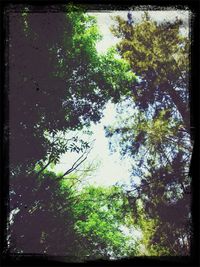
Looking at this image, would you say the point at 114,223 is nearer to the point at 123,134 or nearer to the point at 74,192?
the point at 74,192

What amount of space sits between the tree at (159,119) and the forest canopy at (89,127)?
20 mm

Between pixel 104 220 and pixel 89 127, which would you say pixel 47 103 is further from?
pixel 104 220

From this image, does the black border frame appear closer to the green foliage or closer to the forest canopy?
the forest canopy

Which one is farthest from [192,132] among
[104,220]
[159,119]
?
[104,220]

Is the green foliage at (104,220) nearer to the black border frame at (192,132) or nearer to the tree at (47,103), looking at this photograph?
the tree at (47,103)

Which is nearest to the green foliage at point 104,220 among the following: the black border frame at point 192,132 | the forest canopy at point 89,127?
the forest canopy at point 89,127

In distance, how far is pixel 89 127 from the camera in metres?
6.86

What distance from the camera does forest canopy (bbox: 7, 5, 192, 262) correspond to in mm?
5766

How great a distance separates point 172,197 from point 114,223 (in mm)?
1749

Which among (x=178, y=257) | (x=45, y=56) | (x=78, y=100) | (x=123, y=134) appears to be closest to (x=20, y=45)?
(x=45, y=56)

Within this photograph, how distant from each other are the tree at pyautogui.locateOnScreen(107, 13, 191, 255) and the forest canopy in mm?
20

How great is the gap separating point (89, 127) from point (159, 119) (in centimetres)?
147

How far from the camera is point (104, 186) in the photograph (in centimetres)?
660

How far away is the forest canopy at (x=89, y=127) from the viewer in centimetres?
577
